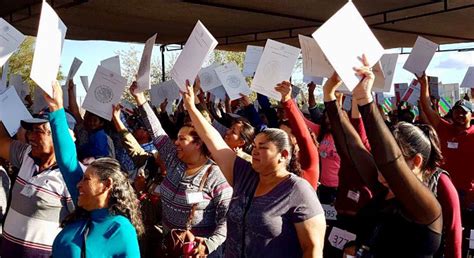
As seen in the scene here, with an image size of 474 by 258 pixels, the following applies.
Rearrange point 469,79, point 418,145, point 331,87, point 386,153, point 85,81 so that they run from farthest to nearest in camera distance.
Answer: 1. point 469,79
2. point 85,81
3. point 331,87
4. point 418,145
5. point 386,153

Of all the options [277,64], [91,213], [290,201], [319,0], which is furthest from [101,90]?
[319,0]

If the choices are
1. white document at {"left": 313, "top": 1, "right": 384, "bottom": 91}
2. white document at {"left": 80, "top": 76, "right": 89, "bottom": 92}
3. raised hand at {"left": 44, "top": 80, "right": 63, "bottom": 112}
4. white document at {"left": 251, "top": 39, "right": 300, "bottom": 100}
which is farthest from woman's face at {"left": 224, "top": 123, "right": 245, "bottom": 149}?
white document at {"left": 80, "top": 76, "right": 89, "bottom": 92}

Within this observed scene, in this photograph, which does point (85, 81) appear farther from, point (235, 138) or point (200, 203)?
point (200, 203)

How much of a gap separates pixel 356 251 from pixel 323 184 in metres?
3.08

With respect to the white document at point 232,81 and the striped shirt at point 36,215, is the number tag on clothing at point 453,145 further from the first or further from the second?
the striped shirt at point 36,215

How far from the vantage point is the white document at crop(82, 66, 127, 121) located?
13.0 ft

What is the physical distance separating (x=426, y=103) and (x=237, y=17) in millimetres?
4443

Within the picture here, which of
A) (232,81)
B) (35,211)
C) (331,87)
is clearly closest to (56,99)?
(35,211)

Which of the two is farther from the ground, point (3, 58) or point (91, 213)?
point (3, 58)

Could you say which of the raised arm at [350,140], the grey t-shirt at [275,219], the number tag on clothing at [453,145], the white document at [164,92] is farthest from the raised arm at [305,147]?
the white document at [164,92]

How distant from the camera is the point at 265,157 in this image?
2691mm

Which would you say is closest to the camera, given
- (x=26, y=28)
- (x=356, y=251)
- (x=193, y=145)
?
(x=356, y=251)

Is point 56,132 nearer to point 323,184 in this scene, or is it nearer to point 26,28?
point 323,184

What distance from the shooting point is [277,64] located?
4.00 m
